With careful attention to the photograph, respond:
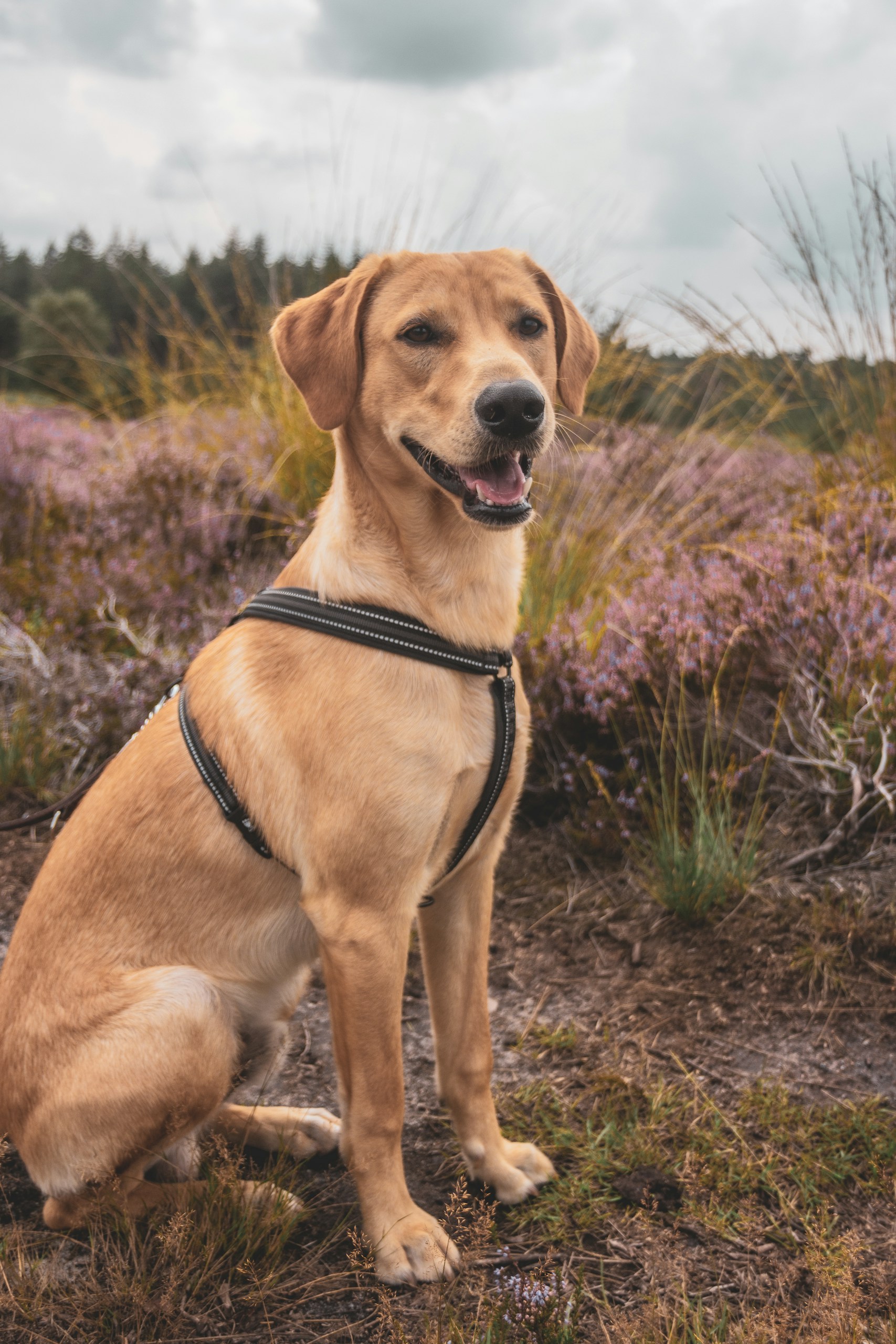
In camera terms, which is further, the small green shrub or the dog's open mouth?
the small green shrub

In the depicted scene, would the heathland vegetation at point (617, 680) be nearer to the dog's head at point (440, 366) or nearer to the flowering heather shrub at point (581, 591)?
the flowering heather shrub at point (581, 591)

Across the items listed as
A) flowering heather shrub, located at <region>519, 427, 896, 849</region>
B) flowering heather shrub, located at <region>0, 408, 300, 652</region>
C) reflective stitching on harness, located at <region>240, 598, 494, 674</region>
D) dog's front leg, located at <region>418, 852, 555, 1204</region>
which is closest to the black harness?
reflective stitching on harness, located at <region>240, 598, 494, 674</region>

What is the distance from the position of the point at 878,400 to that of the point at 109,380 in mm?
5978

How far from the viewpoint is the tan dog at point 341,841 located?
187 cm

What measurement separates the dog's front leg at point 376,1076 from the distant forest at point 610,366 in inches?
164

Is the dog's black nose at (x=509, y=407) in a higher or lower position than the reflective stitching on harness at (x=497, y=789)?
higher

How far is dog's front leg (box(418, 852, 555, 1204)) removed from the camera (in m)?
2.19

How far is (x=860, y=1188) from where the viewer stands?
215 centimetres

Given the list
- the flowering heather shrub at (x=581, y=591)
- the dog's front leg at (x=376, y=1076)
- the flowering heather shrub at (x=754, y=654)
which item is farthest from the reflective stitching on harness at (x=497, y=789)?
the flowering heather shrub at (x=581, y=591)

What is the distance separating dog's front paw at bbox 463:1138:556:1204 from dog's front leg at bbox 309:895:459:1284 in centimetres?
22

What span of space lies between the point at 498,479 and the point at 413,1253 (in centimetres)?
164

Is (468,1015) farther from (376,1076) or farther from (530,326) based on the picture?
(530,326)

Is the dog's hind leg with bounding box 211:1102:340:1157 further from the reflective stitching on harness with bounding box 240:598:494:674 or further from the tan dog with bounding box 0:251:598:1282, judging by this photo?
the reflective stitching on harness with bounding box 240:598:494:674

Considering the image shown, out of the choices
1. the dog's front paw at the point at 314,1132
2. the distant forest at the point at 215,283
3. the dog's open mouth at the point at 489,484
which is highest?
the distant forest at the point at 215,283
